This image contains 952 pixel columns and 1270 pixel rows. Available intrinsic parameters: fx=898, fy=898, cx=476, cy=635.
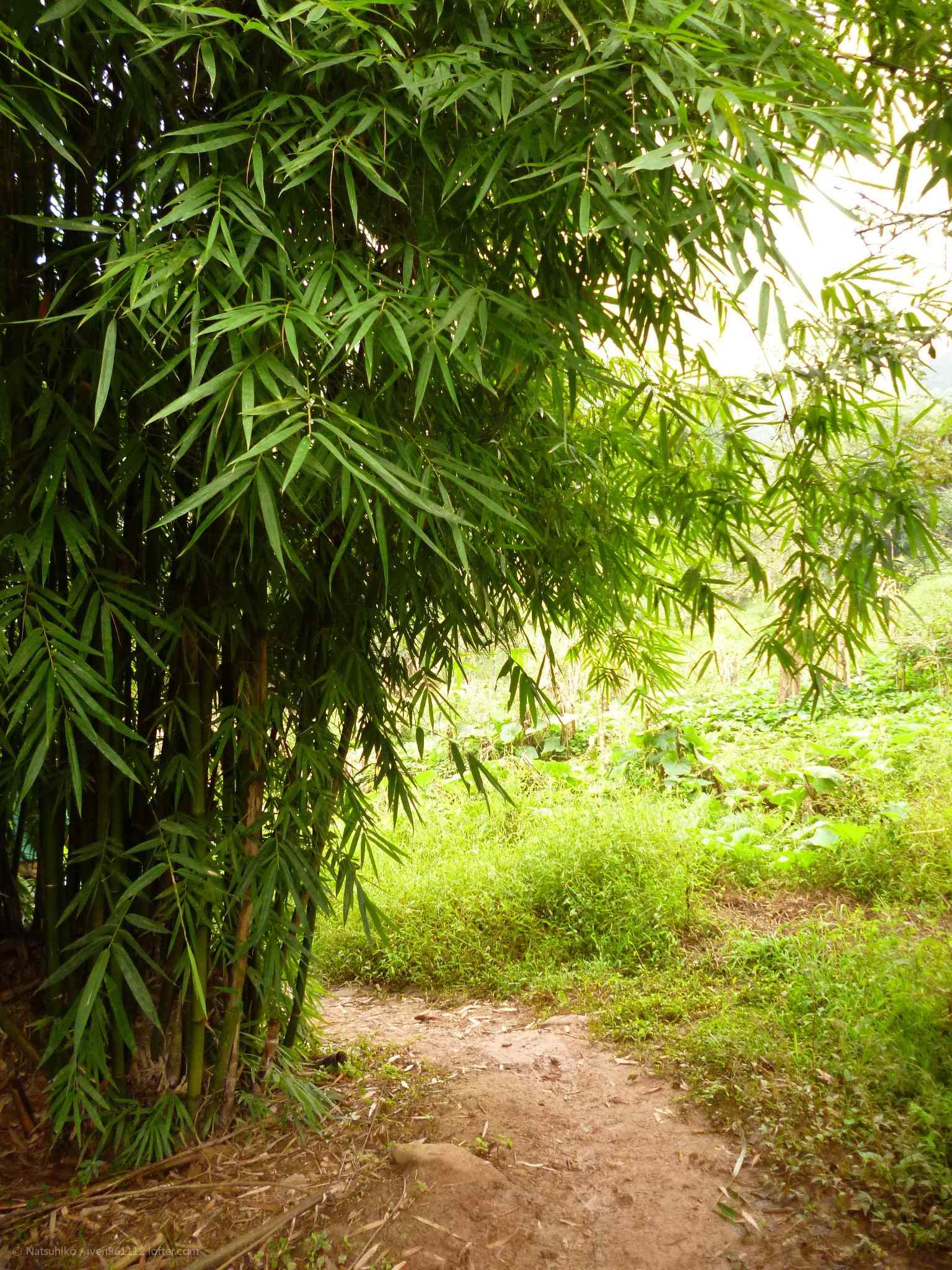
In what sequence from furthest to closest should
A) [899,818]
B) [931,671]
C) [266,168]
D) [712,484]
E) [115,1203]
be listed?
[931,671], [899,818], [712,484], [115,1203], [266,168]

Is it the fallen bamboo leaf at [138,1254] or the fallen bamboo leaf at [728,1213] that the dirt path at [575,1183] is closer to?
the fallen bamboo leaf at [728,1213]

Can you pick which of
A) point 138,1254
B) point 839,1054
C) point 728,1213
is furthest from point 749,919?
point 138,1254

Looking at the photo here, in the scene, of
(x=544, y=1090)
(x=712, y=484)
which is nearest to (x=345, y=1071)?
(x=544, y=1090)

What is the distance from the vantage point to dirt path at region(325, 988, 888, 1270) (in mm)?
1854

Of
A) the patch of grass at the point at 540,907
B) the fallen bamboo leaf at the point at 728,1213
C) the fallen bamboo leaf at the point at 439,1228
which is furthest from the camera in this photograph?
the patch of grass at the point at 540,907

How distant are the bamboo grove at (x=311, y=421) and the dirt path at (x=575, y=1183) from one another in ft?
1.81

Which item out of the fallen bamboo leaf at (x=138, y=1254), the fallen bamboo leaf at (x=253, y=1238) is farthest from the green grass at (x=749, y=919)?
the fallen bamboo leaf at (x=138, y=1254)

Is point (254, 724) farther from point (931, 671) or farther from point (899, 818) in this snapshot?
point (931, 671)

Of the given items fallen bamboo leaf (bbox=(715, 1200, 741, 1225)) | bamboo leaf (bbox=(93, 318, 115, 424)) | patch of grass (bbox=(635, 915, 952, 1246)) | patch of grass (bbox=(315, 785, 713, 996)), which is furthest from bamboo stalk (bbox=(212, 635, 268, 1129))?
patch of grass (bbox=(315, 785, 713, 996))

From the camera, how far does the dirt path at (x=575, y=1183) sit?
185 cm

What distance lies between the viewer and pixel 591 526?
2.22 meters

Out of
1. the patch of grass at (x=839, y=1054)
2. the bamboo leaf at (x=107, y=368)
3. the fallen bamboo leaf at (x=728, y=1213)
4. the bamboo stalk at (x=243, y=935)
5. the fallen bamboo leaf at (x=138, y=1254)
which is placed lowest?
the fallen bamboo leaf at (x=728, y=1213)

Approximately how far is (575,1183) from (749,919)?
1.65 meters

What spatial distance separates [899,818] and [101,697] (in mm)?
3220
